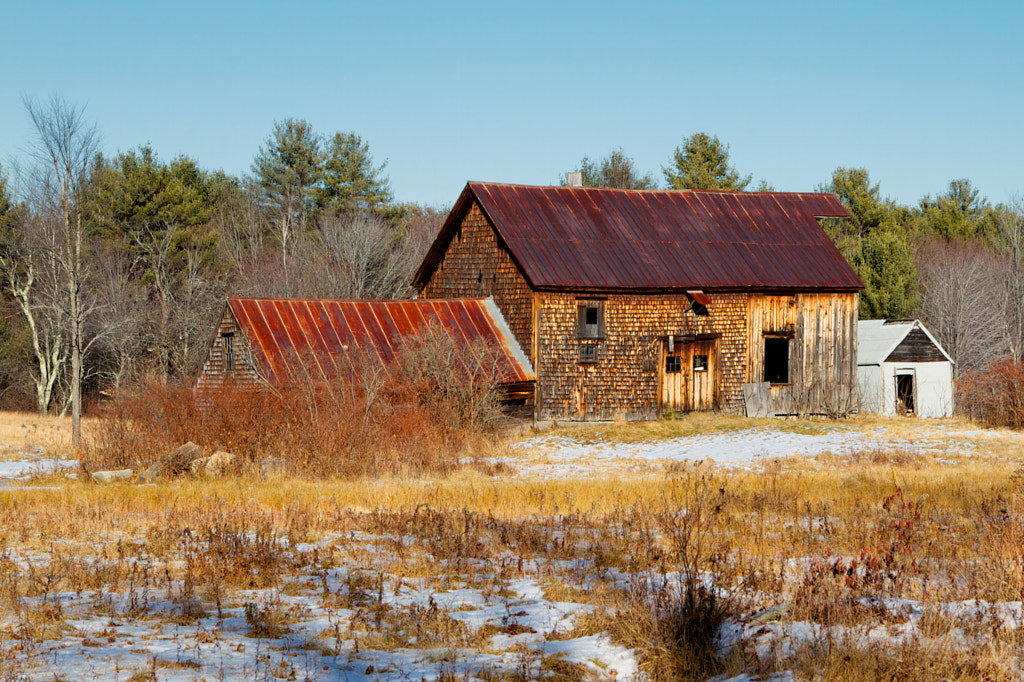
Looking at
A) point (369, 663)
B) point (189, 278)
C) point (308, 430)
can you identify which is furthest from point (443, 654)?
point (189, 278)

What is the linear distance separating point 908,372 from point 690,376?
11956 mm

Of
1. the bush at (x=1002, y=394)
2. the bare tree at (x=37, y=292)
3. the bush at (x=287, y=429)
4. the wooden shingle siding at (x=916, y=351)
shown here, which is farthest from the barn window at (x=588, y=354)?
the bare tree at (x=37, y=292)

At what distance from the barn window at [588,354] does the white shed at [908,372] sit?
13267mm

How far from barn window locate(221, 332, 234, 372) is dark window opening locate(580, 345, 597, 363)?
9647mm

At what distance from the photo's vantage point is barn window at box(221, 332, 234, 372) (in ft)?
83.8

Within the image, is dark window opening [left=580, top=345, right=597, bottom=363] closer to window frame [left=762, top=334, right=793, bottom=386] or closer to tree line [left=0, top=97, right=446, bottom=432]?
window frame [left=762, top=334, right=793, bottom=386]

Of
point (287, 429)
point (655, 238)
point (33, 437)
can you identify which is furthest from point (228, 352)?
point (655, 238)

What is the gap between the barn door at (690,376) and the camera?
29.5m

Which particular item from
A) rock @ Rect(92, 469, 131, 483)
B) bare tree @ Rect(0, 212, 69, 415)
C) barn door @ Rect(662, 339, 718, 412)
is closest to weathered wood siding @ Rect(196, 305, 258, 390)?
rock @ Rect(92, 469, 131, 483)

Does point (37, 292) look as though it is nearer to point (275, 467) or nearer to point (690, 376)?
point (690, 376)

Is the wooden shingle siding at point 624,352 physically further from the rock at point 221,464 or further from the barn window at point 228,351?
the rock at point 221,464

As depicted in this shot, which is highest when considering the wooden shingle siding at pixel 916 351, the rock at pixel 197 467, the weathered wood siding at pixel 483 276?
the weathered wood siding at pixel 483 276

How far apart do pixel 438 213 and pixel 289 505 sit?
2308 inches

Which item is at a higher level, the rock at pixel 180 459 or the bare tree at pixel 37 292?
the bare tree at pixel 37 292
